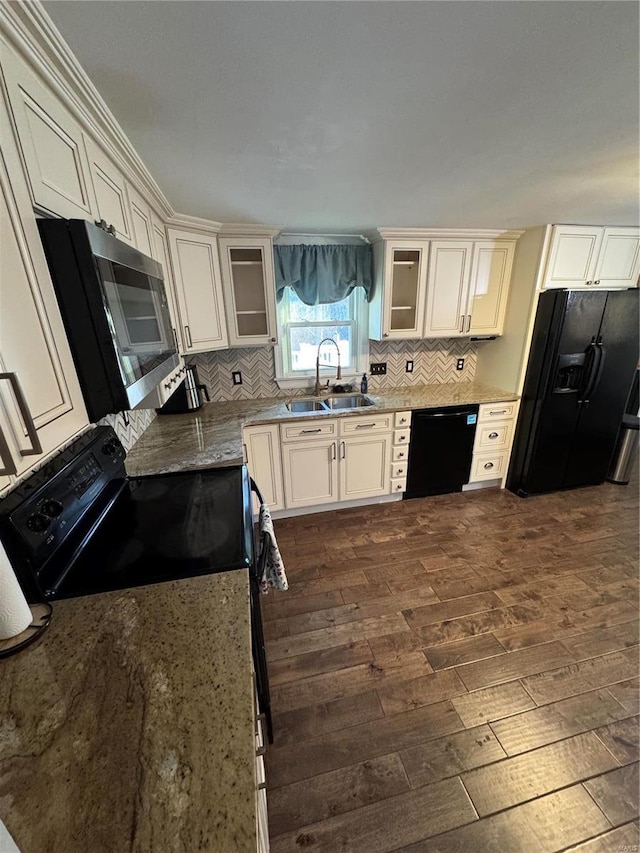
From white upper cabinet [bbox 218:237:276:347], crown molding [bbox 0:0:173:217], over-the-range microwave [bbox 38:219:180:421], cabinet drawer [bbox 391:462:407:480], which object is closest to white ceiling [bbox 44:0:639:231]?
crown molding [bbox 0:0:173:217]

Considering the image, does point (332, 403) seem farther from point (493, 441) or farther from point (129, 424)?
point (129, 424)

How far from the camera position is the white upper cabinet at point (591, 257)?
2600mm

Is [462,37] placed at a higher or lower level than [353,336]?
higher

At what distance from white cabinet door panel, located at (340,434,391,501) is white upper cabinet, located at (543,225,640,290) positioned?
188 centimetres

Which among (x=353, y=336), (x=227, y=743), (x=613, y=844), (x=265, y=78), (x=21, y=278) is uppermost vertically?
(x=265, y=78)

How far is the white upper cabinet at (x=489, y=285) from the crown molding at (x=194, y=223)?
2.09m

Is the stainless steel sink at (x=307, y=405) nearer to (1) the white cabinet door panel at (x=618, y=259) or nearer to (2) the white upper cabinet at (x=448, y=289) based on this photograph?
(2) the white upper cabinet at (x=448, y=289)

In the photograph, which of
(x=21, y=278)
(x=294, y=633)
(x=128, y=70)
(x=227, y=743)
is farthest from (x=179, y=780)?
(x=128, y=70)

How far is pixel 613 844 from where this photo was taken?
1109mm

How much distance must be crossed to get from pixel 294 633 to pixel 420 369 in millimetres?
2574

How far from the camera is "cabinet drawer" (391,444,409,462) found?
2.88 metres

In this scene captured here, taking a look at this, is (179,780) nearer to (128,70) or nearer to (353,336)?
(128,70)

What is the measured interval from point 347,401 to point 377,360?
52 cm

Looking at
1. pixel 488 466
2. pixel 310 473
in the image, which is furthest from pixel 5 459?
pixel 488 466
